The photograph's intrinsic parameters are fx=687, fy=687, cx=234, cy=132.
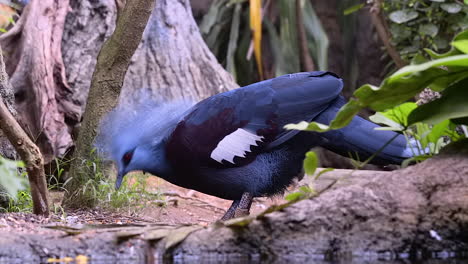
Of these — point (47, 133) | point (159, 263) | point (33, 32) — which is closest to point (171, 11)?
point (33, 32)

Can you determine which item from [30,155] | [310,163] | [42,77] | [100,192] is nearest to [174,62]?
[42,77]

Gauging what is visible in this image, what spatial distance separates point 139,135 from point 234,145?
497 millimetres

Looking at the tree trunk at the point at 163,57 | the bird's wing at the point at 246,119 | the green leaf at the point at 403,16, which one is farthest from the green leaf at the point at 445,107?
the green leaf at the point at 403,16

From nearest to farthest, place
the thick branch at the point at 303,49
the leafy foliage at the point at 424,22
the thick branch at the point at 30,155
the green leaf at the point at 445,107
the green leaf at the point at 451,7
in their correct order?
the green leaf at the point at 445,107, the thick branch at the point at 30,155, the green leaf at the point at 451,7, the leafy foliage at the point at 424,22, the thick branch at the point at 303,49

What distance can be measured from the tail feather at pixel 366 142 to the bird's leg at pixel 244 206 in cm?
49

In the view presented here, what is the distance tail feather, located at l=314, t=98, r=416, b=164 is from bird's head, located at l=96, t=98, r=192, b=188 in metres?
0.84

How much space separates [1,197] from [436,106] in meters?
2.38

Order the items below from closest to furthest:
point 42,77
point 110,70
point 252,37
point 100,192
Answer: point 110,70, point 100,192, point 42,77, point 252,37

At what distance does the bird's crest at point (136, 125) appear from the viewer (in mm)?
3543

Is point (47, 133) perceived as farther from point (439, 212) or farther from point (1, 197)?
point (439, 212)

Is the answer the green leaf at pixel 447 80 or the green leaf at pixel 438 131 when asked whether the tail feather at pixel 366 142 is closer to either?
the green leaf at pixel 438 131

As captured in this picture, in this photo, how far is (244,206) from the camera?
356 centimetres

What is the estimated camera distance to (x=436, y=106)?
8.81 feet

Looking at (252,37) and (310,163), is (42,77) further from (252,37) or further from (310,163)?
(252,37)
